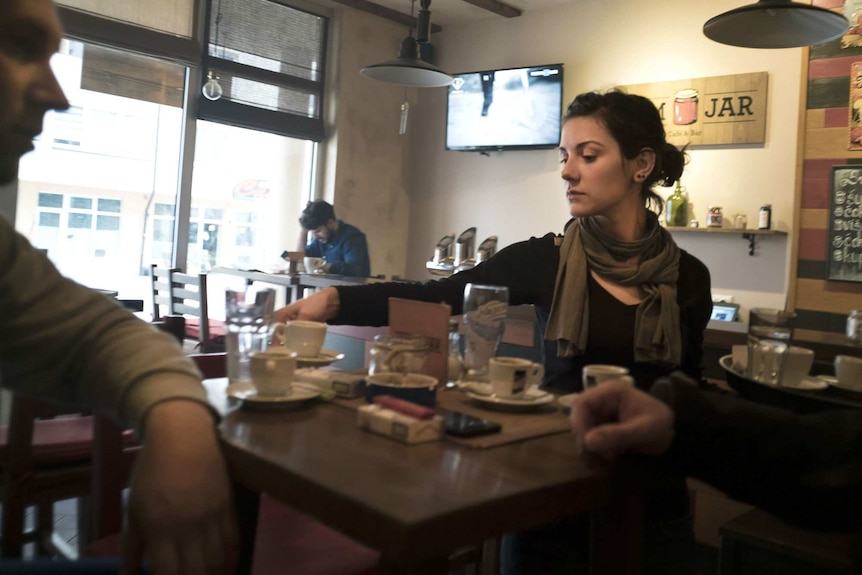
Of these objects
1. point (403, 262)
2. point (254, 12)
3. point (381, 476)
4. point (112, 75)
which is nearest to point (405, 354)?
point (381, 476)

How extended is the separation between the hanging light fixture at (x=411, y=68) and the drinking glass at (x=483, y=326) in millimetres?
2836

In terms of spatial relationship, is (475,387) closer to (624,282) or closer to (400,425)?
(400,425)

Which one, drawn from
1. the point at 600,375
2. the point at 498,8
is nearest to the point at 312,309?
the point at 600,375

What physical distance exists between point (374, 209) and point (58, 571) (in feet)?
18.4

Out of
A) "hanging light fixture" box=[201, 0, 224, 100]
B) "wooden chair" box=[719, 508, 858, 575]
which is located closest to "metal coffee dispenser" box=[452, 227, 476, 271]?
"hanging light fixture" box=[201, 0, 224, 100]

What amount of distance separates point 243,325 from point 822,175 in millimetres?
A: 3785

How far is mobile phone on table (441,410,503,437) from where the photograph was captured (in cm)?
94

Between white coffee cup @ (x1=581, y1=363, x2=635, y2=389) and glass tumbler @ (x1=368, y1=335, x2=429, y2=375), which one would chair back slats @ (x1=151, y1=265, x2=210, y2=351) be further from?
white coffee cup @ (x1=581, y1=363, x2=635, y2=389)

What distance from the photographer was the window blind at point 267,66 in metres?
5.38

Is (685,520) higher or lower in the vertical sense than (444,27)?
lower

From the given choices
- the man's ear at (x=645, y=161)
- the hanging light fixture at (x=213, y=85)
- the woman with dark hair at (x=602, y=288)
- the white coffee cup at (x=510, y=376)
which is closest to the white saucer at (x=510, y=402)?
the white coffee cup at (x=510, y=376)

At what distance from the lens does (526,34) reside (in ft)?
19.2

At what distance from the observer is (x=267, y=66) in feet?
18.7

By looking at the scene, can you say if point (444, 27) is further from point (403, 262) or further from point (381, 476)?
point (381, 476)
